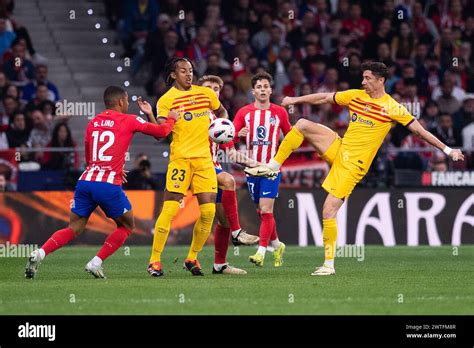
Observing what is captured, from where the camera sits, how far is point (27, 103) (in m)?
22.3

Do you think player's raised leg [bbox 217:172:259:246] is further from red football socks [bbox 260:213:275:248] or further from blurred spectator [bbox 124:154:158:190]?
blurred spectator [bbox 124:154:158:190]

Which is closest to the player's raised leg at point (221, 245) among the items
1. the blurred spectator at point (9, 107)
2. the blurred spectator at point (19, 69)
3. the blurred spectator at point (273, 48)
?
the blurred spectator at point (9, 107)

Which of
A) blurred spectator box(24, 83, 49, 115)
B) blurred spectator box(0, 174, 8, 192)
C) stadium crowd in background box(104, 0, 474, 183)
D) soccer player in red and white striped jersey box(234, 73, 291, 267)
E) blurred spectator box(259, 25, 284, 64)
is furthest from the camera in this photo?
blurred spectator box(259, 25, 284, 64)

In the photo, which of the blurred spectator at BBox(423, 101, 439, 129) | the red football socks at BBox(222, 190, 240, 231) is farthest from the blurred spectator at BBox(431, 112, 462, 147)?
the red football socks at BBox(222, 190, 240, 231)

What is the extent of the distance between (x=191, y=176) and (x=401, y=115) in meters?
2.44

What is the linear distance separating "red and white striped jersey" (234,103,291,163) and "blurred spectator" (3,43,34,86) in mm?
8780

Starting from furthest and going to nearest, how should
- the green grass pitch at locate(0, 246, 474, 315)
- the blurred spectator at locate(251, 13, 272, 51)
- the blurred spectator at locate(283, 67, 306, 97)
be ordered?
the blurred spectator at locate(251, 13, 272, 51) < the blurred spectator at locate(283, 67, 306, 97) < the green grass pitch at locate(0, 246, 474, 315)

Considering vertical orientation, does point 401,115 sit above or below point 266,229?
above

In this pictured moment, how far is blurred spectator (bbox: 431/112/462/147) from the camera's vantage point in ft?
72.3

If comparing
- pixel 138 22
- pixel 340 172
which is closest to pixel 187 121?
pixel 340 172

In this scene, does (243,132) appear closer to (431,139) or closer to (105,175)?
(105,175)

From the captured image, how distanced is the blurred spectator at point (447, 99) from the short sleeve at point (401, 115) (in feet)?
33.2

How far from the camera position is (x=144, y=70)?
970 inches

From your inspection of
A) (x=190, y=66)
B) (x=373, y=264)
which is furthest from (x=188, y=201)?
(x=190, y=66)
